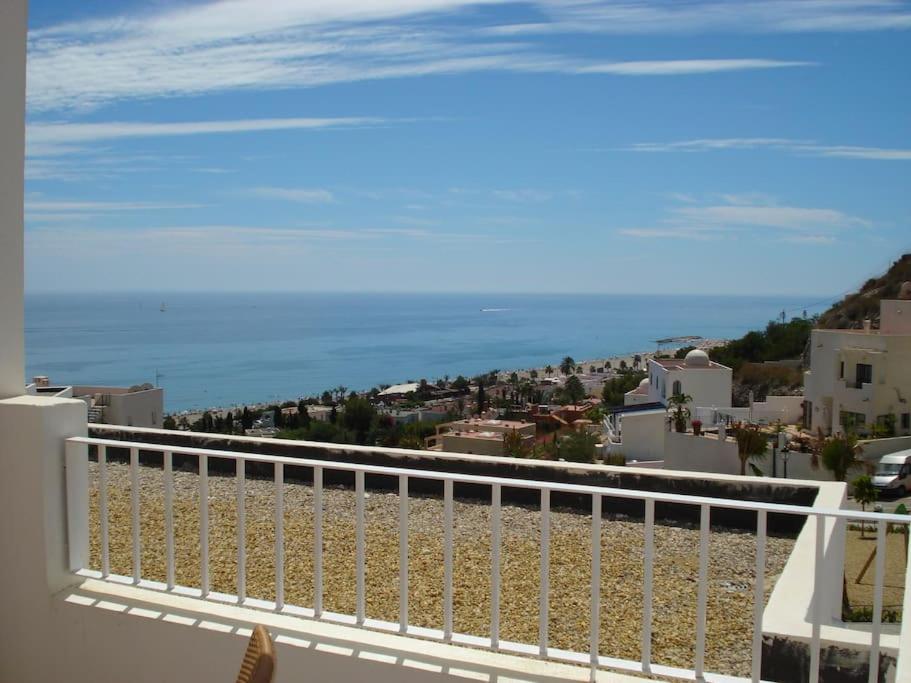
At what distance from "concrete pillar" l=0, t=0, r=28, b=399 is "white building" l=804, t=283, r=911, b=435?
26.0 m

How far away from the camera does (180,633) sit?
2793 mm

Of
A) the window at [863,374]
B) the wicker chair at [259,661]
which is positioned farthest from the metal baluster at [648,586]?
the window at [863,374]

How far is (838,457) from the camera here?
16.1 meters

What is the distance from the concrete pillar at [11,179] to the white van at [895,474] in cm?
1910

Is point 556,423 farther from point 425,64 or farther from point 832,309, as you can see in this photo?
point 832,309

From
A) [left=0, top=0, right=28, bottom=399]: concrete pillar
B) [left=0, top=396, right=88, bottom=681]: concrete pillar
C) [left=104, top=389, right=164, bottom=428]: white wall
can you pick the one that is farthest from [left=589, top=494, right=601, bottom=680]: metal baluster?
[left=104, top=389, right=164, bottom=428]: white wall

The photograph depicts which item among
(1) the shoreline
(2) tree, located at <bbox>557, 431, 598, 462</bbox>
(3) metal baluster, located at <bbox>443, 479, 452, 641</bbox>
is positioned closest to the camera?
(3) metal baluster, located at <bbox>443, 479, 452, 641</bbox>

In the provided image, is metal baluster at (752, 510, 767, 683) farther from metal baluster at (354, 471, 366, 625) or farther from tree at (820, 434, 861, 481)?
tree at (820, 434, 861, 481)

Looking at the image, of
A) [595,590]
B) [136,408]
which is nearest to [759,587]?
[595,590]

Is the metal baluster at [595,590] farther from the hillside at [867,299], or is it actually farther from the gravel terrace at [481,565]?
the hillside at [867,299]

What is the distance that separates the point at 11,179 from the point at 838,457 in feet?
54.6

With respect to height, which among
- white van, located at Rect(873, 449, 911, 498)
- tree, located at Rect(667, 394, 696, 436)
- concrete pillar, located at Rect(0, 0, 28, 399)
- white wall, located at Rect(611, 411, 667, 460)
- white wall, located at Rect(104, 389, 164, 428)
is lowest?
white van, located at Rect(873, 449, 911, 498)

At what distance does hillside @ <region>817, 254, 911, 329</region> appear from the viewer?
43438mm

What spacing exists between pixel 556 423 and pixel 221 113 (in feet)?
62.5
